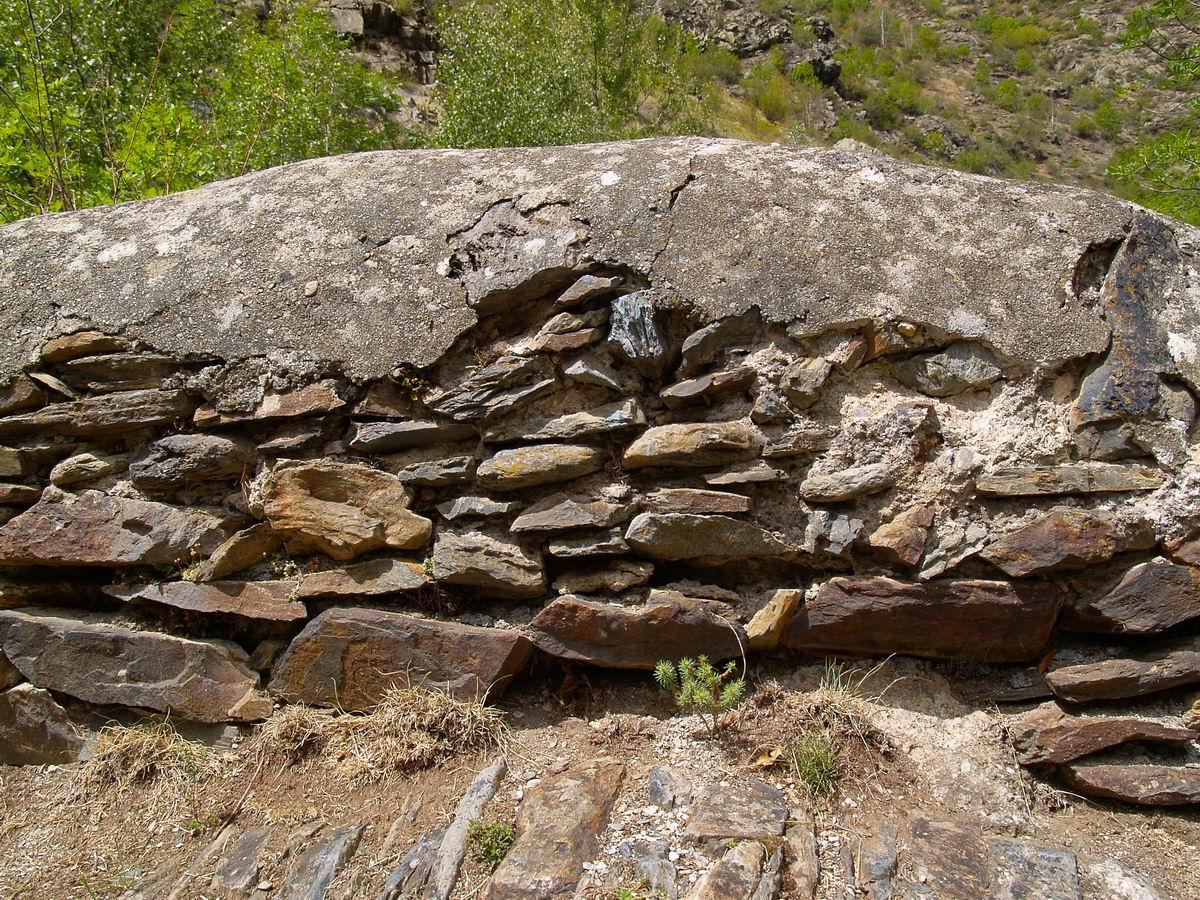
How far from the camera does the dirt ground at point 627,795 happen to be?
2262 mm

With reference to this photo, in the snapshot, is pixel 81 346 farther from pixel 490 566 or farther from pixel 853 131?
pixel 853 131

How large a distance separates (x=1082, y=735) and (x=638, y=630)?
1.38 m

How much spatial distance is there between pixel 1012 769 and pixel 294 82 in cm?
795

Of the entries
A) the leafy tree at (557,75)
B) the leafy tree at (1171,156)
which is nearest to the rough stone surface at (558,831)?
the leafy tree at (1171,156)

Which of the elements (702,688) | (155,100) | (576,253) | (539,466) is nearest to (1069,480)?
(702,688)

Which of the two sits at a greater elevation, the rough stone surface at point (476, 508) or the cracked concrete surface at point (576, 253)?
the cracked concrete surface at point (576, 253)

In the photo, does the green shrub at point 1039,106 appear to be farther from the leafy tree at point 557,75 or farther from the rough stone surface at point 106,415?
the rough stone surface at point 106,415

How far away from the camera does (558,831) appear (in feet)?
7.34

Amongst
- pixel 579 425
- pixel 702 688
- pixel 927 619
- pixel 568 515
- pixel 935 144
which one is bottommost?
pixel 935 144

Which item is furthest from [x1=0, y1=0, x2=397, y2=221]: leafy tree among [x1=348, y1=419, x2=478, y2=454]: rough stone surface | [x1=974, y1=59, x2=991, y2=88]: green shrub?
[x1=974, y1=59, x2=991, y2=88]: green shrub

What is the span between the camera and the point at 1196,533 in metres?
2.53

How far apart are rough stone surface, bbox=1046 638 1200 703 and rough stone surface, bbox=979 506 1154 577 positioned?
0.32m

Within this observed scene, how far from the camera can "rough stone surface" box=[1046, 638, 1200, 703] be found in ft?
8.09

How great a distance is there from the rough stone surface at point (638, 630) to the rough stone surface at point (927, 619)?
0.26 m
